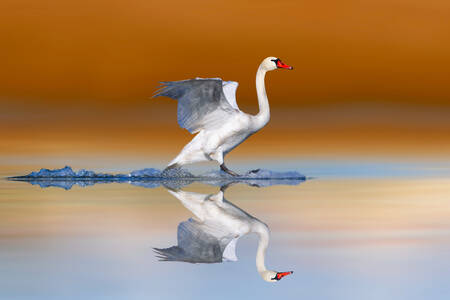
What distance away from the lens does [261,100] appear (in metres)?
13.4

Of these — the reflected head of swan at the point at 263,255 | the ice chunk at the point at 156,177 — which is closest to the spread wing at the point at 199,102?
the ice chunk at the point at 156,177

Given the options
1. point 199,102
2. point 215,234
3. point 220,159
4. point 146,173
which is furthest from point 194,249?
point 146,173

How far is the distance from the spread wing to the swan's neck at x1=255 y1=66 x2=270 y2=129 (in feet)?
1.56

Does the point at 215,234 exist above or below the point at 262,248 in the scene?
above

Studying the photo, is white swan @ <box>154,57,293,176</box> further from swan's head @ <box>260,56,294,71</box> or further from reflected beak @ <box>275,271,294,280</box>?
reflected beak @ <box>275,271,294,280</box>

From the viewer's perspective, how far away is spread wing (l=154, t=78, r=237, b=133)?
11.8m

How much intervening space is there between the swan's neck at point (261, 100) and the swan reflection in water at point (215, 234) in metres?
3.96

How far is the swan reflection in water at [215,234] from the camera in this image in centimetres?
562

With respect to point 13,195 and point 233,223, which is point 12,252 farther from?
point 13,195

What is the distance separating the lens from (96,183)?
1280cm

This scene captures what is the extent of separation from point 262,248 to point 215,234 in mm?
751

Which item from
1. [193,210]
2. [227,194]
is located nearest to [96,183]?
[227,194]

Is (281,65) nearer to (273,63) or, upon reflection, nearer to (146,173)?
(273,63)

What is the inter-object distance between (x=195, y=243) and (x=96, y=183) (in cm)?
689
